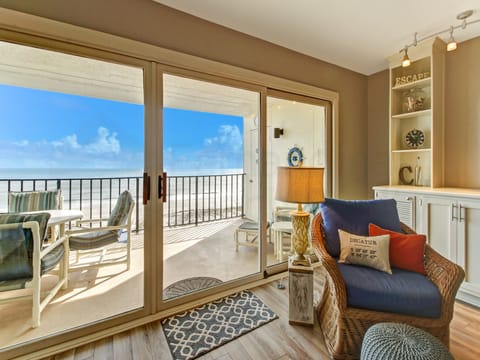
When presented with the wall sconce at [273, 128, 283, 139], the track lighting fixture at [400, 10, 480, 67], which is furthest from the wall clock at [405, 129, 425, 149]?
the wall sconce at [273, 128, 283, 139]

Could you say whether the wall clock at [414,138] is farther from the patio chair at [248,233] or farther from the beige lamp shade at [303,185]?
the patio chair at [248,233]

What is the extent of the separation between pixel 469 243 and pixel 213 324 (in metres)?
2.48

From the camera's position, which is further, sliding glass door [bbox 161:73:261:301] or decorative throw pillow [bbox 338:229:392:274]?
sliding glass door [bbox 161:73:261:301]

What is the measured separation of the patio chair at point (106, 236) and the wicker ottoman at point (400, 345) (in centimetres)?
227

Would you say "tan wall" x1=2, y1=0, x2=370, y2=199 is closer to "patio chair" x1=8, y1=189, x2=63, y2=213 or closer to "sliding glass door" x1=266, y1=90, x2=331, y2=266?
"sliding glass door" x1=266, y1=90, x2=331, y2=266

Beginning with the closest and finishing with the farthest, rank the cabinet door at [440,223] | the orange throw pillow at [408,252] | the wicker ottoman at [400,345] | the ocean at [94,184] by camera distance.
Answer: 1. the wicker ottoman at [400,345]
2. the orange throw pillow at [408,252]
3. the ocean at [94,184]
4. the cabinet door at [440,223]

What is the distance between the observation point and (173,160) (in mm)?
2316

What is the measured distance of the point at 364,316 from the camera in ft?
4.94

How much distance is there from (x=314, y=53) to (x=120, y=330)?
11.4 feet

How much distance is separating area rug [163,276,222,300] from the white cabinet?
7.55 ft

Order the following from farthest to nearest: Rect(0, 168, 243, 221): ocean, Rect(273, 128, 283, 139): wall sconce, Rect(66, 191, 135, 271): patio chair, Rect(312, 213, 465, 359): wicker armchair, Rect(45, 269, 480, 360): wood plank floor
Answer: Rect(273, 128, 283, 139): wall sconce → Rect(66, 191, 135, 271): patio chair → Rect(0, 168, 243, 221): ocean → Rect(45, 269, 480, 360): wood plank floor → Rect(312, 213, 465, 359): wicker armchair

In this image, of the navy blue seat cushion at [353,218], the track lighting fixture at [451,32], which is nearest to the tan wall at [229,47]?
the track lighting fixture at [451,32]

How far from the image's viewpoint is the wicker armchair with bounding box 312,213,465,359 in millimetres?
1434

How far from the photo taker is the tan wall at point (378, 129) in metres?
3.39
